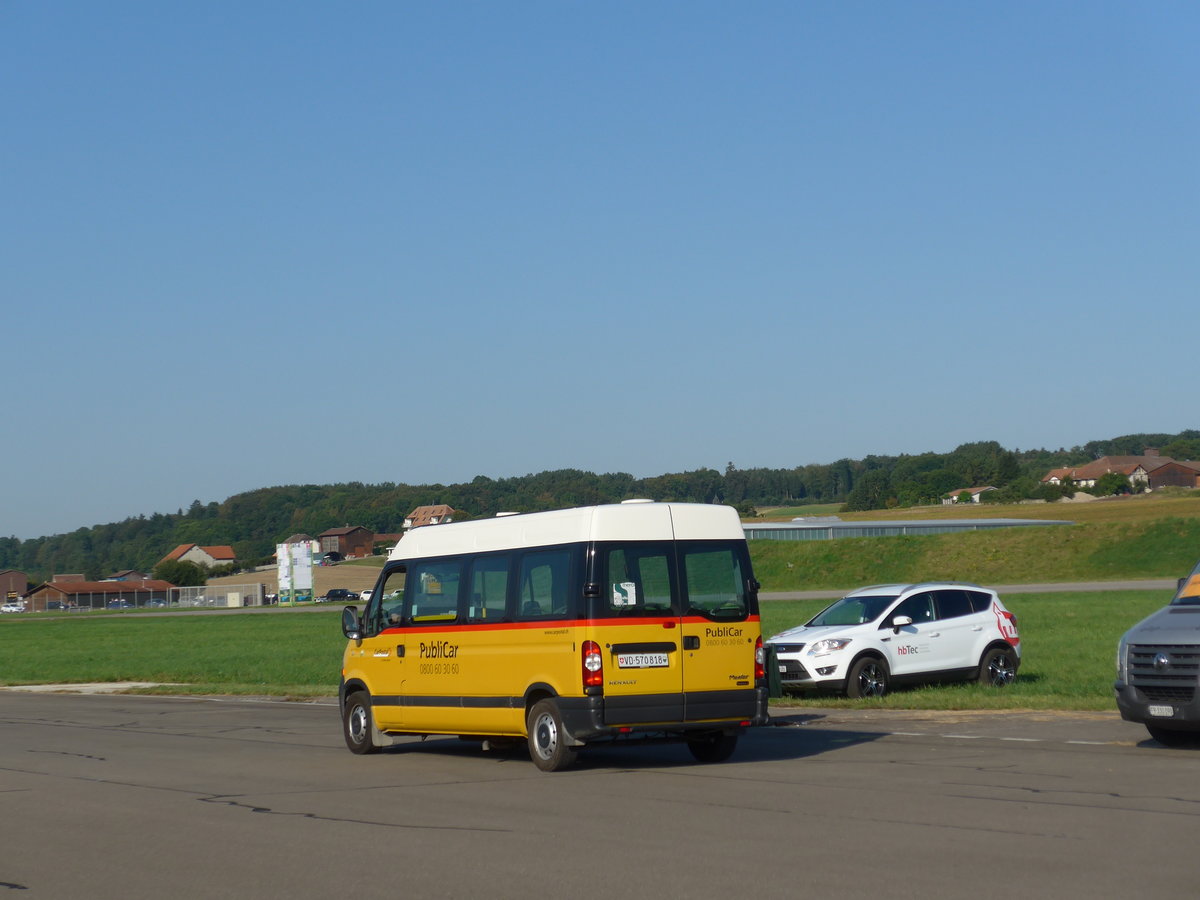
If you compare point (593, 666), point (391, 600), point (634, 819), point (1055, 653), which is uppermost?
point (391, 600)

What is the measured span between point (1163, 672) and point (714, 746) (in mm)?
4209

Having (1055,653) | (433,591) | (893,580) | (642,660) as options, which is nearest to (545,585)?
(642,660)

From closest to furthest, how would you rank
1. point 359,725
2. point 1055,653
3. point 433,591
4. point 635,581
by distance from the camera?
point 635,581, point 433,591, point 359,725, point 1055,653

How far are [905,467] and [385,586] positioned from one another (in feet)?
561

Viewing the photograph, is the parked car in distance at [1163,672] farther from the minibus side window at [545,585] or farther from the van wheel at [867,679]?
the van wheel at [867,679]

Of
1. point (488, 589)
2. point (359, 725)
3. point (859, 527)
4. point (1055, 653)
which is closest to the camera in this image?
point (488, 589)

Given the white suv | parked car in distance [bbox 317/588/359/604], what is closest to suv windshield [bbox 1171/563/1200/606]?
the white suv

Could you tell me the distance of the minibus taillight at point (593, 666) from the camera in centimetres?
1209

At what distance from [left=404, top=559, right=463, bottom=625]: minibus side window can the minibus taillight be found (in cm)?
222

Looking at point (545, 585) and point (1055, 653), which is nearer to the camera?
point (545, 585)

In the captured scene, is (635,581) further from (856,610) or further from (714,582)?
(856,610)

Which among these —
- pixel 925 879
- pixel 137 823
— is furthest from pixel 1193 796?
pixel 137 823

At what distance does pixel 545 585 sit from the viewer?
41.9 ft

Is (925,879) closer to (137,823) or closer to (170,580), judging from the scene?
(137,823)
